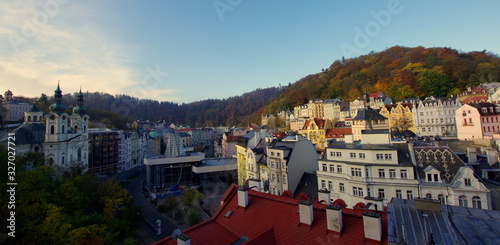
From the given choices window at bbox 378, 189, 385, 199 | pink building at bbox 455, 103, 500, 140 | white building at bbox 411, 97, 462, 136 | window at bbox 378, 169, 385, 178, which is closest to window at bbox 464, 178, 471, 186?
window at bbox 378, 169, 385, 178

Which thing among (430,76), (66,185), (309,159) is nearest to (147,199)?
(66,185)

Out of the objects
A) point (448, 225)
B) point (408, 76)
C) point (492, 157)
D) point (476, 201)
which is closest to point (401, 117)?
point (408, 76)

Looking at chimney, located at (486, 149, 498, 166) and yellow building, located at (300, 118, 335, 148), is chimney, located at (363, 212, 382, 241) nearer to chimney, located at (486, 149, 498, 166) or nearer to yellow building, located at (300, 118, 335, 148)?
chimney, located at (486, 149, 498, 166)

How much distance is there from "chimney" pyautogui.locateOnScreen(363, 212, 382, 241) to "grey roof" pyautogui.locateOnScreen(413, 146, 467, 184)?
17.5 m

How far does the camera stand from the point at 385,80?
91.6 meters

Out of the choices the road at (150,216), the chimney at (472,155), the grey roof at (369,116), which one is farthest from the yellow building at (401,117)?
the road at (150,216)

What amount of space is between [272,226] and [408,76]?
92.4m

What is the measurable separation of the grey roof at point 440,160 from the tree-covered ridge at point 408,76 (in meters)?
68.0

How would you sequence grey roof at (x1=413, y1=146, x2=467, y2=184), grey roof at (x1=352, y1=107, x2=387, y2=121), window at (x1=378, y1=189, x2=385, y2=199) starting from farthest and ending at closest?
1. grey roof at (x1=352, y1=107, x2=387, y2=121)
2. window at (x1=378, y1=189, x2=385, y2=199)
3. grey roof at (x1=413, y1=146, x2=467, y2=184)

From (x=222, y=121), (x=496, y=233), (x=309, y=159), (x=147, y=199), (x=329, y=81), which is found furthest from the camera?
(x=222, y=121)

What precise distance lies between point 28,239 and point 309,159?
99.6 feet

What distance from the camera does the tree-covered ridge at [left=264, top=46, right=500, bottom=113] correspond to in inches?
3002

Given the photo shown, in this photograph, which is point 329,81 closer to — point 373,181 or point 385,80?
point 385,80

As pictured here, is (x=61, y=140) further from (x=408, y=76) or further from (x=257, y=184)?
(x=408, y=76)
